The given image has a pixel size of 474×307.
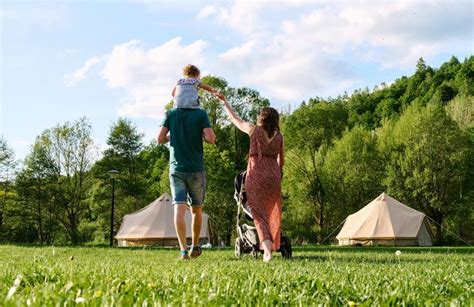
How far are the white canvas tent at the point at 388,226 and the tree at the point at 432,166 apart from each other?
29.4 feet

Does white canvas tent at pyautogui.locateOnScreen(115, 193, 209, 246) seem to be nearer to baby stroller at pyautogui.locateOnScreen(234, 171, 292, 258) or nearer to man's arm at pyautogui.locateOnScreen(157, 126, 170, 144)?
baby stroller at pyautogui.locateOnScreen(234, 171, 292, 258)

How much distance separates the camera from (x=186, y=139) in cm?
661

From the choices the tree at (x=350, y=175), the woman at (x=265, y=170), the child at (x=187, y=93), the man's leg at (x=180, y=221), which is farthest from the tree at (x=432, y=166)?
the man's leg at (x=180, y=221)

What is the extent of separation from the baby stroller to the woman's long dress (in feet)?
1.20

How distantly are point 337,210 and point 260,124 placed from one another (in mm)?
32963

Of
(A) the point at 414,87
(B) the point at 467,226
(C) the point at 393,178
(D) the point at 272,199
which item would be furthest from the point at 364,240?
(A) the point at 414,87

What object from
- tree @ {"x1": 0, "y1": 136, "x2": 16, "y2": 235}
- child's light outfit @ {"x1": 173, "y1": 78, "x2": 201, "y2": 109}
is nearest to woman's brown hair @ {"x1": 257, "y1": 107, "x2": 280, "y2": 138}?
child's light outfit @ {"x1": 173, "y1": 78, "x2": 201, "y2": 109}

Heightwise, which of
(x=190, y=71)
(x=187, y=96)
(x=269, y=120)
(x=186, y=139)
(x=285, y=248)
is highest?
(x=190, y=71)

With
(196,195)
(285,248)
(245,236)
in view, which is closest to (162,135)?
(196,195)

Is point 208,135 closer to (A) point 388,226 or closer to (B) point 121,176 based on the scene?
Answer: (A) point 388,226

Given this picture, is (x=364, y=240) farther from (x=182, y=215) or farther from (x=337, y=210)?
(x=182, y=215)

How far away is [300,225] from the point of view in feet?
131

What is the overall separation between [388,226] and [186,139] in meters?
20.4

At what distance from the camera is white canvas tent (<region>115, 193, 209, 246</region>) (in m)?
23.5
